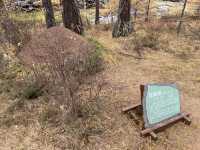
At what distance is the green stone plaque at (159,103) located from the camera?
14.3 feet

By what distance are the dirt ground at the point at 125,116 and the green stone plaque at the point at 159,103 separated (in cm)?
24

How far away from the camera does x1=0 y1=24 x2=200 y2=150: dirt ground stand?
167 inches

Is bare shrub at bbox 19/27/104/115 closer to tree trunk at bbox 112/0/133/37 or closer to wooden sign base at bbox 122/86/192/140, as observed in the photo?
wooden sign base at bbox 122/86/192/140

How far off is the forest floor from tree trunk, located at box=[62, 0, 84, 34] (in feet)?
5.00

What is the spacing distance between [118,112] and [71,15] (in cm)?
435

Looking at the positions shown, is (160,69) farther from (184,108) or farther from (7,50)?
(7,50)

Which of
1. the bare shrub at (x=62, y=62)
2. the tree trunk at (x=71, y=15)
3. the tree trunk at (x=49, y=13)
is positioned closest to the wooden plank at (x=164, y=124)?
the bare shrub at (x=62, y=62)

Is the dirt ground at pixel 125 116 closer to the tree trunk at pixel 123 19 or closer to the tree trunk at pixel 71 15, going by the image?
the tree trunk at pixel 71 15

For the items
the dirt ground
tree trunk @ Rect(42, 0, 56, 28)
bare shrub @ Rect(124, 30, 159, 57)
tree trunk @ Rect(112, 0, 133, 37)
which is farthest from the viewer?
tree trunk @ Rect(42, 0, 56, 28)

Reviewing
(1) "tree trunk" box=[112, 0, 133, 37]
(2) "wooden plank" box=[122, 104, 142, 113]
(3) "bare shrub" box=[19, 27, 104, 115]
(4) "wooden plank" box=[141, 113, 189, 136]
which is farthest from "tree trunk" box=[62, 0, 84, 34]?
(4) "wooden plank" box=[141, 113, 189, 136]

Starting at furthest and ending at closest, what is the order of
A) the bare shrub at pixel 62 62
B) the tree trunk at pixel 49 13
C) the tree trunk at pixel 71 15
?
the tree trunk at pixel 49 13
the tree trunk at pixel 71 15
the bare shrub at pixel 62 62

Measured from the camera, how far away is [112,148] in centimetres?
414

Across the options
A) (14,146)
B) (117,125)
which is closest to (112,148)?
(117,125)

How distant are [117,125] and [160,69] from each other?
262 cm
